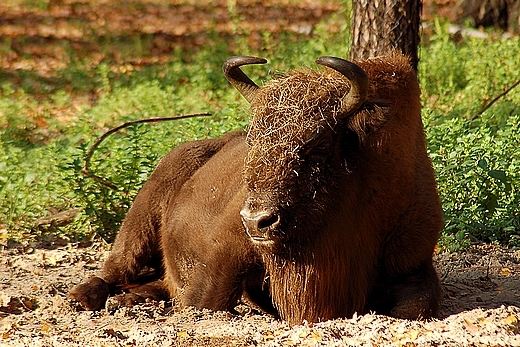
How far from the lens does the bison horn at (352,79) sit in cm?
455

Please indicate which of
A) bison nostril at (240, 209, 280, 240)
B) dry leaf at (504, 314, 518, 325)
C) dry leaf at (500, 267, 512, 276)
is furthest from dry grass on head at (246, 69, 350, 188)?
dry leaf at (500, 267, 512, 276)

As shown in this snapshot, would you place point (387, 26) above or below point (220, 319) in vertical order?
above

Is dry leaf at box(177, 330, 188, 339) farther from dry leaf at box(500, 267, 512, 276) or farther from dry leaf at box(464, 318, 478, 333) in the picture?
dry leaf at box(500, 267, 512, 276)

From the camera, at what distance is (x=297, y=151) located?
15.2ft

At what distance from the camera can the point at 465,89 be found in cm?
1057

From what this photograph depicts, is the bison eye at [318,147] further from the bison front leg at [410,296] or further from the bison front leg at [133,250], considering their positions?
the bison front leg at [133,250]

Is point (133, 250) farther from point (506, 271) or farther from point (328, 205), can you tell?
point (506, 271)

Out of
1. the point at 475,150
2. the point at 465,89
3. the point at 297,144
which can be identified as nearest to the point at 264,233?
the point at 297,144

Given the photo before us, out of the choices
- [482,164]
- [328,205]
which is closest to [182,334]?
[328,205]

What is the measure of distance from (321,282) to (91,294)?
76.5 inches

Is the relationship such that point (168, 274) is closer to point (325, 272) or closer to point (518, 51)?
point (325, 272)

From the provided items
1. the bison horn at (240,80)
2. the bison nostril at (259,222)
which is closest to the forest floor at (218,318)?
the bison nostril at (259,222)

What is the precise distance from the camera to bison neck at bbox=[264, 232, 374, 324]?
192 inches

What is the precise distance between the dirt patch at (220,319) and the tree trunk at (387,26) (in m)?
1.97
